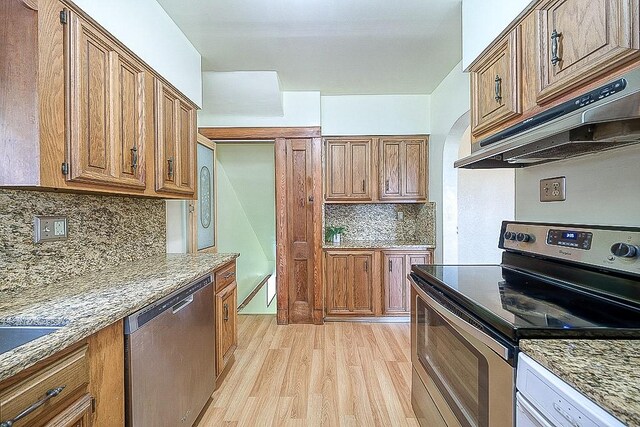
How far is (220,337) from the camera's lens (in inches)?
91.0

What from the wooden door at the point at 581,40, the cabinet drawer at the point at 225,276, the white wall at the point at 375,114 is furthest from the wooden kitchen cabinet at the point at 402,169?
the wooden door at the point at 581,40

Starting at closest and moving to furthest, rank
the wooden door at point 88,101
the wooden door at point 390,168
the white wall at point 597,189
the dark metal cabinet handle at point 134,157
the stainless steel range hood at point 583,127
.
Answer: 1. the stainless steel range hood at point 583,127
2. the white wall at point 597,189
3. the wooden door at point 88,101
4. the dark metal cabinet handle at point 134,157
5. the wooden door at point 390,168

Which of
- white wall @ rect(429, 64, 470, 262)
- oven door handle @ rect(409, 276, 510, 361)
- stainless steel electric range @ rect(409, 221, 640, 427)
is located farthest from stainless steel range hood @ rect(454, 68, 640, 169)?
Result: white wall @ rect(429, 64, 470, 262)

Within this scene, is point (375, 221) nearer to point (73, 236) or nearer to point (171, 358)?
point (171, 358)

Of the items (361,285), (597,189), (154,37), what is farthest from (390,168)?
(154,37)

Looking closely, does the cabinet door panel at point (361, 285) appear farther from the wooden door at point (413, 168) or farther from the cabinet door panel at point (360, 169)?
the wooden door at point (413, 168)

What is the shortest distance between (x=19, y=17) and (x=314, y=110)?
2.64 m

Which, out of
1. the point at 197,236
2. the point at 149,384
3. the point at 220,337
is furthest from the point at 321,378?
the point at 197,236

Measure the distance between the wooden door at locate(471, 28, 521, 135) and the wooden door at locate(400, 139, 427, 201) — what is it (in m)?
A: 1.81

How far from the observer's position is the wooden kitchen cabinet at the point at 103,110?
4.46 ft

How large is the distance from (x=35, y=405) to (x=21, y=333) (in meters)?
0.29

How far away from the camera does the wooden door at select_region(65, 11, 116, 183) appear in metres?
1.35

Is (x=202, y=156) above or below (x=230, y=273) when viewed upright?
above

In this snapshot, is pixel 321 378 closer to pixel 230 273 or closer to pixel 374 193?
pixel 230 273
